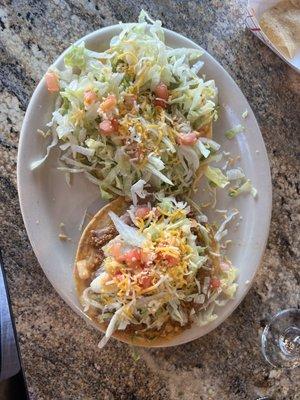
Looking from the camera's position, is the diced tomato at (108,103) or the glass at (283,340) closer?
the diced tomato at (108,103)

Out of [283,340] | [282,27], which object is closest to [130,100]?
[282,27]

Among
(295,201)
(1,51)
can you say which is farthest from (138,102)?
(295,201)

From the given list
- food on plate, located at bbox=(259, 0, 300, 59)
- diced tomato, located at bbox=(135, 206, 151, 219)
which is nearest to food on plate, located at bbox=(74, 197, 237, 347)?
diced tomato, located at bbox=(135, 206, 151, 219)

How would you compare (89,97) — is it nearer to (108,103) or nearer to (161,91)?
(108,103)

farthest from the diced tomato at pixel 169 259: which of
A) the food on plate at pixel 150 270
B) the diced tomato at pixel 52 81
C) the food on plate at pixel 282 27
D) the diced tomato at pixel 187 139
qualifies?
the food on plate at pixel 282 27

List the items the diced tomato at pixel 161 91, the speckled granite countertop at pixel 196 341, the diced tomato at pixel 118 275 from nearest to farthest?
1. the diced tomato at pixel 118 275
2. the diced tomato at pixel 161 91
3. the speckled granite countertop at pixel 196 341

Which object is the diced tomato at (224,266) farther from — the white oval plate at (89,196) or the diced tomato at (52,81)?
the diced tomato at (52,81)
